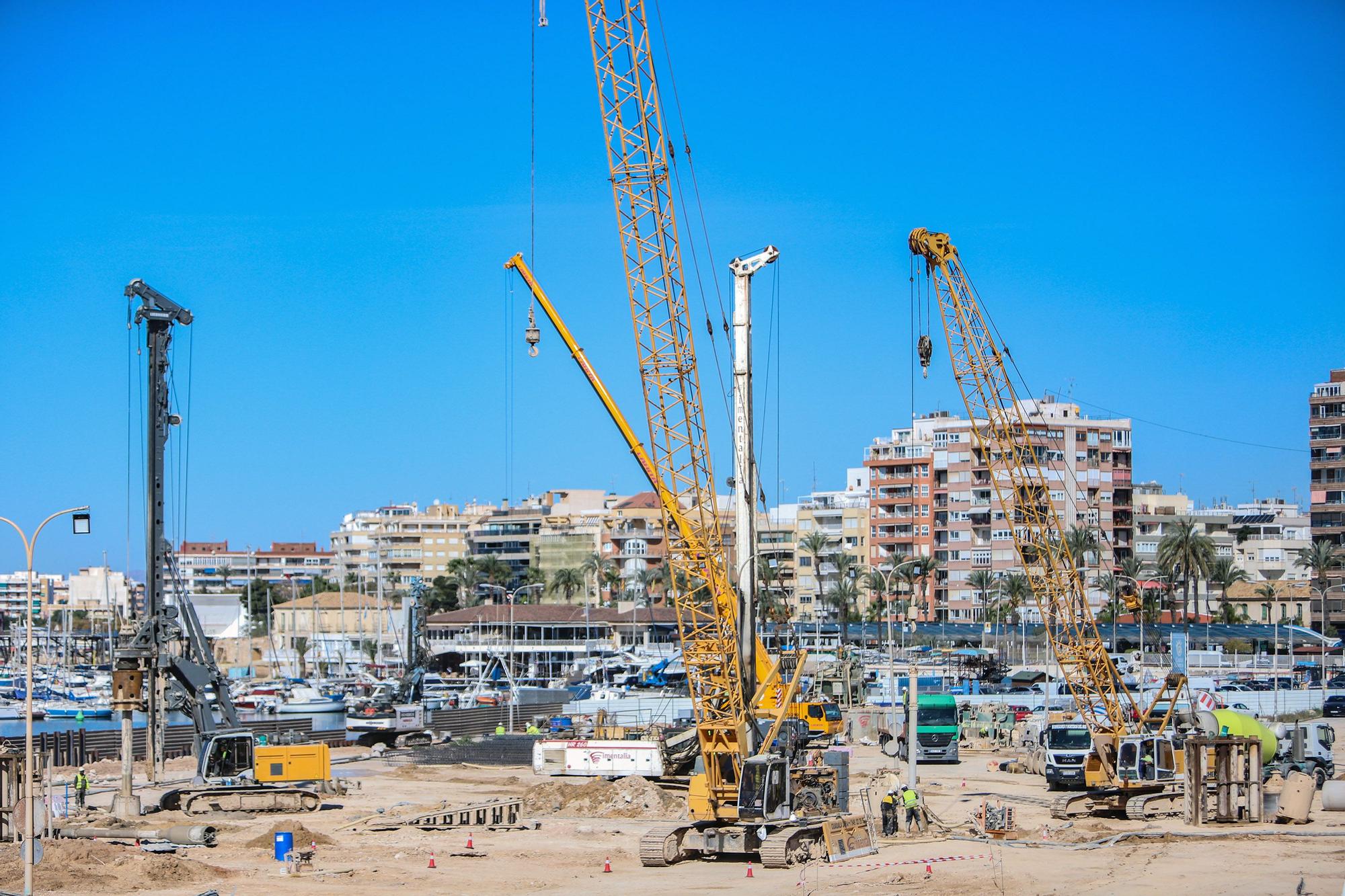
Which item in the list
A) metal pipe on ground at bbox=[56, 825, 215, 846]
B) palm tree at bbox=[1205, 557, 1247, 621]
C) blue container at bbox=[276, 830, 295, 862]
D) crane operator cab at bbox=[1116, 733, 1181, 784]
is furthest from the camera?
palm tree at bbox=[1205, 557, 1247, 621]

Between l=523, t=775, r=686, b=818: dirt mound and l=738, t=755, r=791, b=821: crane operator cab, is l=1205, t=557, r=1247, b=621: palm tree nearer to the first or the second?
l=523, t=775, r=686, b=818: dirt mound

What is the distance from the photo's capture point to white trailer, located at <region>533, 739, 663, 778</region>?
5347cm

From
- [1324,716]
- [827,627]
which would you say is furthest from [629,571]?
[1324,716]

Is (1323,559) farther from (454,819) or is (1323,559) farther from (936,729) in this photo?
(454,819)

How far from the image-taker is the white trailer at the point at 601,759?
2105 inches

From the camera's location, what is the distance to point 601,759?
177 ft

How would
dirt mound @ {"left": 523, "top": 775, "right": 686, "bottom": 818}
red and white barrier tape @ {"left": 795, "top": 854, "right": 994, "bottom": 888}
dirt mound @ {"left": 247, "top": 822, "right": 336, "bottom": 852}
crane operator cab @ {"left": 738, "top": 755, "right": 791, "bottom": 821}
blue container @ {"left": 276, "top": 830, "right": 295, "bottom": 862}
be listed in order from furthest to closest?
1. dirt mound @ {"left": 523, "top": 775, "right": 686, "bottom": 818}
2. dirt mound @ {"left": 247, "top": 822, "right": 336, "bottom": 852}
3. crane operator cab @ {"left": 738, "top": 755, "right": 791, "bottom": 821}
4. blue container @ {"left": 276, "top": 830, "right": 295, "bottom": 862}
5. red and white barrier tape @ {"left": 795, "top": 854, "right": 994, "bottom": 888}

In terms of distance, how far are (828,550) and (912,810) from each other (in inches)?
5627

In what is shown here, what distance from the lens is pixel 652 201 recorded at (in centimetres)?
5097

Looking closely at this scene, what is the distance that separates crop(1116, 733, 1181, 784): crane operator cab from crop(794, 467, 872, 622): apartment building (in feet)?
409

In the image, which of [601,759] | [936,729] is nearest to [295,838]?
[601,759]

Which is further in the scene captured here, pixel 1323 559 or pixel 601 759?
pixel 1323 559

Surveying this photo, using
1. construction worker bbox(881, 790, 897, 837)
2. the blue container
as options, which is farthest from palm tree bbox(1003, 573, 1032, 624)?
the blue container

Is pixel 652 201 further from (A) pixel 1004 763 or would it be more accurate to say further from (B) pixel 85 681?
(B) pixel 85 681
